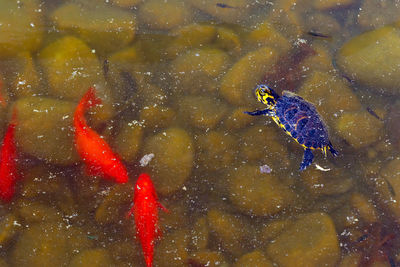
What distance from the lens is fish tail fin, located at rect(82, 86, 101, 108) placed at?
4.12m

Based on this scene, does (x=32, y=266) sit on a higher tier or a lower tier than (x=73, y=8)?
lower

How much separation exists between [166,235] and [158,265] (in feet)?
1.01

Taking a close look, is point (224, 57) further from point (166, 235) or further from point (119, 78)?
point (166, 235)

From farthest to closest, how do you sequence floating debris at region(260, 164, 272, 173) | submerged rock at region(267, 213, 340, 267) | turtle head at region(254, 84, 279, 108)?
turtle head at region(254, 84, 279, 108), floating debris at region(260, 164, 272, 173), submerged rock at region(267, 213, 340, 267)

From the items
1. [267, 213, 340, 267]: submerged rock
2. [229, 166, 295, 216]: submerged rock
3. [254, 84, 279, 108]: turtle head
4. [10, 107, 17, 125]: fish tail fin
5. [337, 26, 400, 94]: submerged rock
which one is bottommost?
[267, 213, 340, 267]: submerged rock

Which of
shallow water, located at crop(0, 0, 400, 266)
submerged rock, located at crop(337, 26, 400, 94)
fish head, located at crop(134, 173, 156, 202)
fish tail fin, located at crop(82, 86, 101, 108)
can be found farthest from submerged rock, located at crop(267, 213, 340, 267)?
fish tail fin, located at crop(82, 86, 101, 108)

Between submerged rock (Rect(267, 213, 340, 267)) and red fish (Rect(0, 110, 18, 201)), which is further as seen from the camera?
red fish (Rect(0, 110, 18, 201))

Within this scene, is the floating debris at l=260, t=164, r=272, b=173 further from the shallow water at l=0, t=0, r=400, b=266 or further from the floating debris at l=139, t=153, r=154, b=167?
the floating debris at l=139, t=153, r=154, b=167

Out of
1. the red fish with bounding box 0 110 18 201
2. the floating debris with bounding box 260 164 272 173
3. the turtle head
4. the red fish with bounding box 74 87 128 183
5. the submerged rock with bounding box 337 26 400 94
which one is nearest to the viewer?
the red fish with bounding box 0 110 18 201

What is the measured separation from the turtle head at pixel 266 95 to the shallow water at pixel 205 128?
0.20 metres

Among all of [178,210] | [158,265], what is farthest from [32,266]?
[178,210]

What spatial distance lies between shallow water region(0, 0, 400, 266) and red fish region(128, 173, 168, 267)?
0.08 metres

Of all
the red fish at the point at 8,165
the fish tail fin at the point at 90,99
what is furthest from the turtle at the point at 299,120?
the red fish at the point at 8,165

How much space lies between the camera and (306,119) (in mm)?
3891
